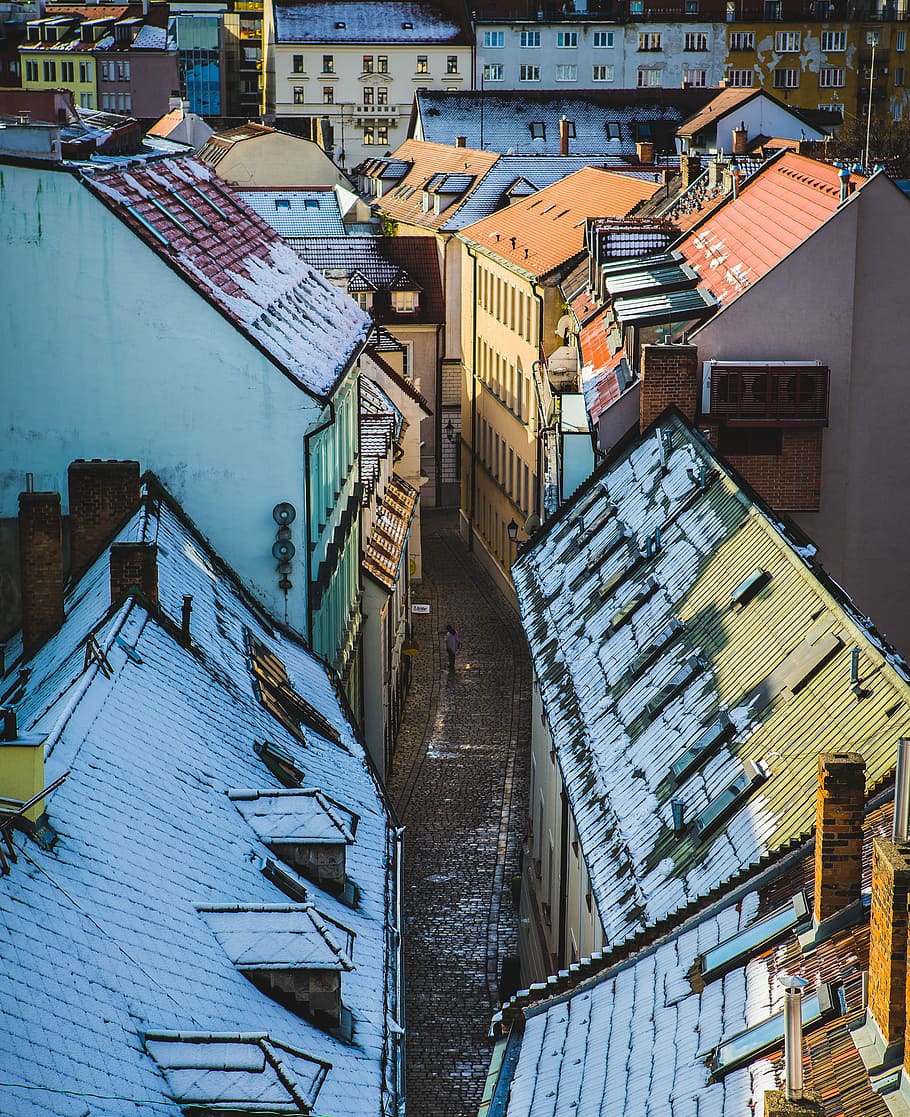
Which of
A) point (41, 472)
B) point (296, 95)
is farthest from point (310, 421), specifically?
point (296, 95)

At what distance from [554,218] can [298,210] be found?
19.3 m

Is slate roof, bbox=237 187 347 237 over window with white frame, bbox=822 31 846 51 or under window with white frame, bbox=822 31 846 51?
under

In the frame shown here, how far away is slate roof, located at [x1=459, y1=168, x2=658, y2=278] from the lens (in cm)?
7275

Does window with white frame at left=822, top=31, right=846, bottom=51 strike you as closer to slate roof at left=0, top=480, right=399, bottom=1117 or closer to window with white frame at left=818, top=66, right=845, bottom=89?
window with white frame at left=818, top=66, right=845, bottom=89

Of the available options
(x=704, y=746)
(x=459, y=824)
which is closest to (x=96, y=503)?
(x=704, y=746)

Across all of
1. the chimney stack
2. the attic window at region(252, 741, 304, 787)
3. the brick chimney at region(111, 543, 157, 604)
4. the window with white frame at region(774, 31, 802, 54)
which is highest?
the window with white frame at region(774, 31, 802, 54)

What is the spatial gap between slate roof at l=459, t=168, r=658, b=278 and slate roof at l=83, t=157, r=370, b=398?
1997 centimetres

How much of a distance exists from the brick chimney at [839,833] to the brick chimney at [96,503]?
20231mm

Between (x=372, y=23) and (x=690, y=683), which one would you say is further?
(x=372, y=23)

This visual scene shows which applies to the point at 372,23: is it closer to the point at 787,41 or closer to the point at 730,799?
the point at 787,41

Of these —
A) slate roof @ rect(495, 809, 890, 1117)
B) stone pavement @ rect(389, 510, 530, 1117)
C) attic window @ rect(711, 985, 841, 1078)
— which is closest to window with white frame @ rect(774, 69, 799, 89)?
stone pavement @ rect(389, 510, 530, 1117)

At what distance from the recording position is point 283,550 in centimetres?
4159

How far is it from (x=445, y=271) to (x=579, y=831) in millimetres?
61852

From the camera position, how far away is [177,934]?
77.8ft
